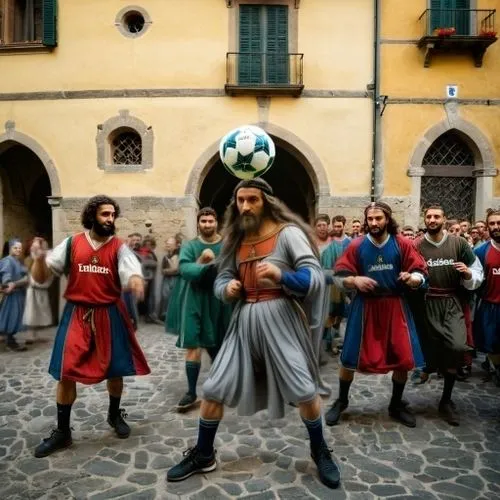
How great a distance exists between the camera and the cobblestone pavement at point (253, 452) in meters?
2.70

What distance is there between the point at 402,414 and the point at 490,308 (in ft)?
4.61

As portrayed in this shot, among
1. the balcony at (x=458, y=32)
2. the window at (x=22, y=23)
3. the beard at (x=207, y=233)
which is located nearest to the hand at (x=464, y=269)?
the beard at (x=207, y=233)

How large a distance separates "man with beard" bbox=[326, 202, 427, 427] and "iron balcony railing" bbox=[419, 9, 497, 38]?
7.94 m

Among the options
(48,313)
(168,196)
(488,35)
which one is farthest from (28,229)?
(488,35)

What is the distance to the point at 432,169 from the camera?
9523 millimetres

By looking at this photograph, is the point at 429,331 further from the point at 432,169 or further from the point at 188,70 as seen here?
the point at 188,70

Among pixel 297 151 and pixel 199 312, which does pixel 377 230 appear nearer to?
pixel 199 312

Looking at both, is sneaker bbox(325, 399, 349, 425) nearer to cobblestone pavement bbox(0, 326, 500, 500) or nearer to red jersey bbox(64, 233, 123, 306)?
cobblestone pavement bbox(0, 326, 500, 500)

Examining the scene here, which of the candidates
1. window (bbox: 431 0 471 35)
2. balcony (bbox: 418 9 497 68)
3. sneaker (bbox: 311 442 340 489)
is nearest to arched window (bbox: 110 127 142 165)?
balcony (bbox: 418 9 497 68)

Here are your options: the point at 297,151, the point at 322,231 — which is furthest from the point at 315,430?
the point at 297,151

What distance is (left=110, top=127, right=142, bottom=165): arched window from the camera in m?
9.62

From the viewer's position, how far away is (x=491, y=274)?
13.3ft

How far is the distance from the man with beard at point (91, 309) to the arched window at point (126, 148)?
6831 mm

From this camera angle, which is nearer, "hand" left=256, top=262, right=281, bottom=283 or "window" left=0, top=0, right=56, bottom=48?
"hand" left=256, top=262, right=281, bottom=283
